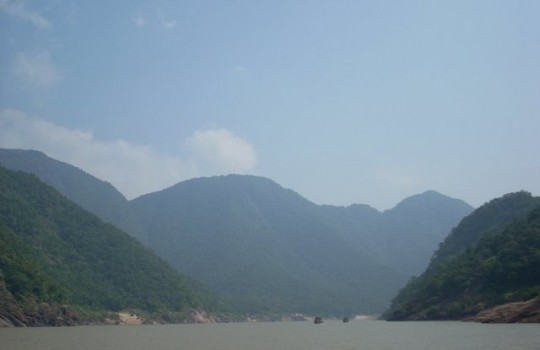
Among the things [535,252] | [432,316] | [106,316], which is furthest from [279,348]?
[106,316]

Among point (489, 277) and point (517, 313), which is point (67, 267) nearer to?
point (489, 277)

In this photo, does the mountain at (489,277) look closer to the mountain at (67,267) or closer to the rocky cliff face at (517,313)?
the rocky cliff face at (517,313)

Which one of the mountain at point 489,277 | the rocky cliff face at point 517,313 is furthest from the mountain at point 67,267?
the rocky cliff face at point 517,313

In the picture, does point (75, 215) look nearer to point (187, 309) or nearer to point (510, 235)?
point (187, 309)

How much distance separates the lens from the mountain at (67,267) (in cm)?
10106

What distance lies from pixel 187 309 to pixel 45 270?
142 feet

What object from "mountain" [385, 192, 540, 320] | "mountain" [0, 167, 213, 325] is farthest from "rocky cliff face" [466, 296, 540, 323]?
"mountain" [0, 167, 213, 325]

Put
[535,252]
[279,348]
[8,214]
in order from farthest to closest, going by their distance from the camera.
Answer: [8,214] → [535,252] → [279,348]

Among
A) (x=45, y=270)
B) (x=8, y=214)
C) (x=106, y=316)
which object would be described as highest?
(x=8, y=214)

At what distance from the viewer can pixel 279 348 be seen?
4794cm

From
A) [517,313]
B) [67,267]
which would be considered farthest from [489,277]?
[67,267]

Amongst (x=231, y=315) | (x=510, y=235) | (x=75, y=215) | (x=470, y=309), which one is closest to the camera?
(x=470, y=309)

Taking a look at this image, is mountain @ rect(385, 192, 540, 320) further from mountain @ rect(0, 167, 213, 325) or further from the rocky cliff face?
mountain @ rect(0, 167, 213, 325)

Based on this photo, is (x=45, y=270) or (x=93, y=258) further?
(x=93, y=258)
